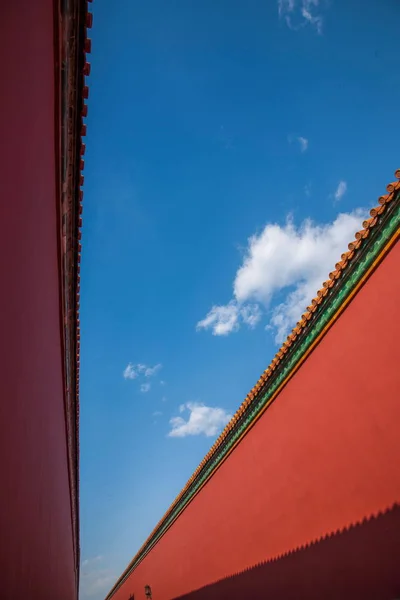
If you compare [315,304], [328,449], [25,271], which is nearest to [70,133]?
[25,271]

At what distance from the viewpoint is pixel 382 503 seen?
3270 mm

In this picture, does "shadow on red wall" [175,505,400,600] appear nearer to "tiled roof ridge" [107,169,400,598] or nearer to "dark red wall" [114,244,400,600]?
"dark red wall" [114,244,400,600]

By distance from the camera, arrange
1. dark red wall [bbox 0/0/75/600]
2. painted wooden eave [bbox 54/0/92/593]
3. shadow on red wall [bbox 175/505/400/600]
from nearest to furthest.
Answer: dark red wall [bbox 0/0/75/600], painted wooden eave [bbox 54/0/92/593], shadow on red wall [bbox 175/505/400/600]

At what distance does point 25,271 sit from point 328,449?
11.2ft

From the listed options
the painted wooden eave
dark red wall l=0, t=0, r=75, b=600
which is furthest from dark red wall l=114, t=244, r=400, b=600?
the painted wooden eave

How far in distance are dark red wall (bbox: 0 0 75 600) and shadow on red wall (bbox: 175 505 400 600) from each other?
2.69 meters

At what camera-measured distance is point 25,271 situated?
2227mm

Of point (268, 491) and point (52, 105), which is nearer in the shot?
point (52, 105)

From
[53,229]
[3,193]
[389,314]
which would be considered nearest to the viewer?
[3,193]

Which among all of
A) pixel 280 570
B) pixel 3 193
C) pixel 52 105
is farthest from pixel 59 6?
pixel 280 570

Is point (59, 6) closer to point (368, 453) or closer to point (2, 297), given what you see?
point (2, 297)

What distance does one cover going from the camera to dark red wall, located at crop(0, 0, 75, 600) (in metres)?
1.69

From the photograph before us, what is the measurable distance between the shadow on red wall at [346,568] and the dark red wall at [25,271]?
2685 mm

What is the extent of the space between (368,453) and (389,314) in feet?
4.30
